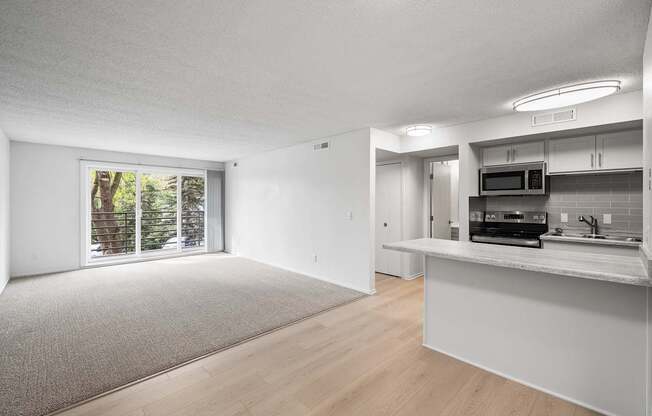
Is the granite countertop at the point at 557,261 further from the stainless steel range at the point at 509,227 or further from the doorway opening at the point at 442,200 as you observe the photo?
the doorway opening at the point at 442,200

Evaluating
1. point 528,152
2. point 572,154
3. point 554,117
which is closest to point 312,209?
point 528,152

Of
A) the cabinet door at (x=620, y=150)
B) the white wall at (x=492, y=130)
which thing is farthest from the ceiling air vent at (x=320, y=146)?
the cabinet door at (x=620, y=150)

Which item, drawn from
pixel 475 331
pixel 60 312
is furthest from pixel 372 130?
pixel 60 312

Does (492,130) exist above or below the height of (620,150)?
above

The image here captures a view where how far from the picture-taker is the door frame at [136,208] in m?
6.09

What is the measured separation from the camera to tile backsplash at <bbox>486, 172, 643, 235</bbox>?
3438 millimetres

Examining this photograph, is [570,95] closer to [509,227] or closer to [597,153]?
[597,153]

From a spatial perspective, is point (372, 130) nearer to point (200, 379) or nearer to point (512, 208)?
point (512, 208)

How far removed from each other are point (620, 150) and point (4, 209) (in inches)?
342

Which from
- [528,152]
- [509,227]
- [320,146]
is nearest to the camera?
[528,152]

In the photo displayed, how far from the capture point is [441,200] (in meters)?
5.80

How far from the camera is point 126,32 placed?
78.5 inches

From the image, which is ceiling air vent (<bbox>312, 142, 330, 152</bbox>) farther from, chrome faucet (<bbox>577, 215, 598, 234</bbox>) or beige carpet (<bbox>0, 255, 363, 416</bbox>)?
chrome faucet (<bbox>577, 215, 598, 234</bbox>)

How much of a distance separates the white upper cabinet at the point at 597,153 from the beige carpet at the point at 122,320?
3.28 meters
